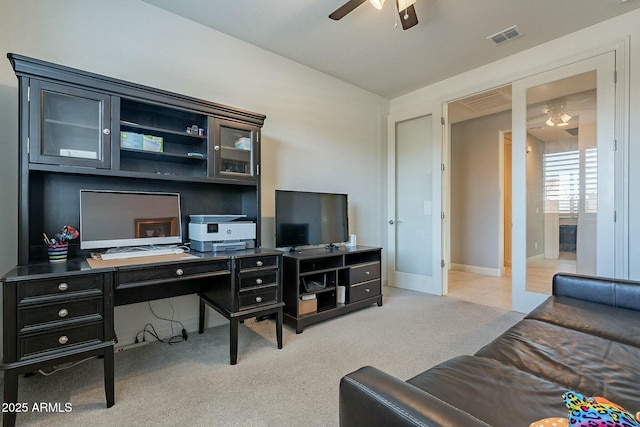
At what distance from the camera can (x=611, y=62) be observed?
267 cm

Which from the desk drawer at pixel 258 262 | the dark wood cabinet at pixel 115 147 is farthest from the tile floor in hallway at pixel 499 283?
the dark wood cabinet at pixel 115 147

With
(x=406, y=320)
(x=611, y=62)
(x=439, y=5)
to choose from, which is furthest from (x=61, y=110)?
(x=611, y=62)

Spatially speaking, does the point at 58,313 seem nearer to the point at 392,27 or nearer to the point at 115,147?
the point at 115,147

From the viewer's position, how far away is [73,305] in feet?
5.14

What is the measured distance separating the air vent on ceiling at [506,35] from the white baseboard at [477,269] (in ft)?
11.8

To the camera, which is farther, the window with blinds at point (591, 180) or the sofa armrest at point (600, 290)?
the window with blinds at point (591, 180)

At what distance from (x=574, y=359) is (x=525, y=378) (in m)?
0.36

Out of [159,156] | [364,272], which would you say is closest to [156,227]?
[159,156]

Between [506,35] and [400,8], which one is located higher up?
[506,35]

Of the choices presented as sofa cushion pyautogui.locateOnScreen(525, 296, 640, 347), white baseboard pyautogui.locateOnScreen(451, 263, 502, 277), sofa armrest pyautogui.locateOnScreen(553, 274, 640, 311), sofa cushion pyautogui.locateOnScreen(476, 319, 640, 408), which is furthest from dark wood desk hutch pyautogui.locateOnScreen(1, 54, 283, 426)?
white baseboard pyautogui.locateOnScreen(451, 263, 502, 277)

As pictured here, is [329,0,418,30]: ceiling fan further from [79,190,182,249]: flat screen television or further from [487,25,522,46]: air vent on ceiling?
[79,190,182,249]: flat screen television

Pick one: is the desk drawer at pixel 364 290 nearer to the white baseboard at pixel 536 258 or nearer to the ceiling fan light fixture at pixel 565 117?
the white baseboard at pixel 536 258

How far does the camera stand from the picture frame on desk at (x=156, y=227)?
2.26 metres

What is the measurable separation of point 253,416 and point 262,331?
3.75ft
